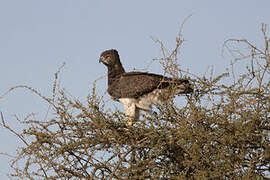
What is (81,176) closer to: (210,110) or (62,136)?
(62,136)

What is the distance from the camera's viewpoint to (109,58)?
766cm

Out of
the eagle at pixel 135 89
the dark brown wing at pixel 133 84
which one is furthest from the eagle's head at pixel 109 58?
the dark brown wing at pixel 133 84

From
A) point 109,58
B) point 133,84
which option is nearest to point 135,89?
point 133,84

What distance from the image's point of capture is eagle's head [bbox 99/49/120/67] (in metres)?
7.65

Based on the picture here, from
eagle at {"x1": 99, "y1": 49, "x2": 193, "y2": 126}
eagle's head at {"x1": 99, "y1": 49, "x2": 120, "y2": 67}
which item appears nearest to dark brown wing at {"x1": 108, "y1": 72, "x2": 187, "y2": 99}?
eagle at {"x1": 99, "y1": 49, "x2": 193, "y2": 126}

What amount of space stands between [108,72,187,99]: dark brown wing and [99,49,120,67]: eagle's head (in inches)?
12.6

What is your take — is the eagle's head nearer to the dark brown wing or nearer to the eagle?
the eagle

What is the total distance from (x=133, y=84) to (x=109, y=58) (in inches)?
30.1

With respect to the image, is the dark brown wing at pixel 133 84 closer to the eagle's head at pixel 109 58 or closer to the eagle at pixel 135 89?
the eagle at pixel 135 89

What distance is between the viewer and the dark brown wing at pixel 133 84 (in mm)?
6874

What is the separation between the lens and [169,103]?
565 centimetres

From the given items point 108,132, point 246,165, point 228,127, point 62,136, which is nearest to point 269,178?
point 246,165

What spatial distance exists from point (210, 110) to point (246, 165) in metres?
0.61

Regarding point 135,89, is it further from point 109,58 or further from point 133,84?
point 109,58
